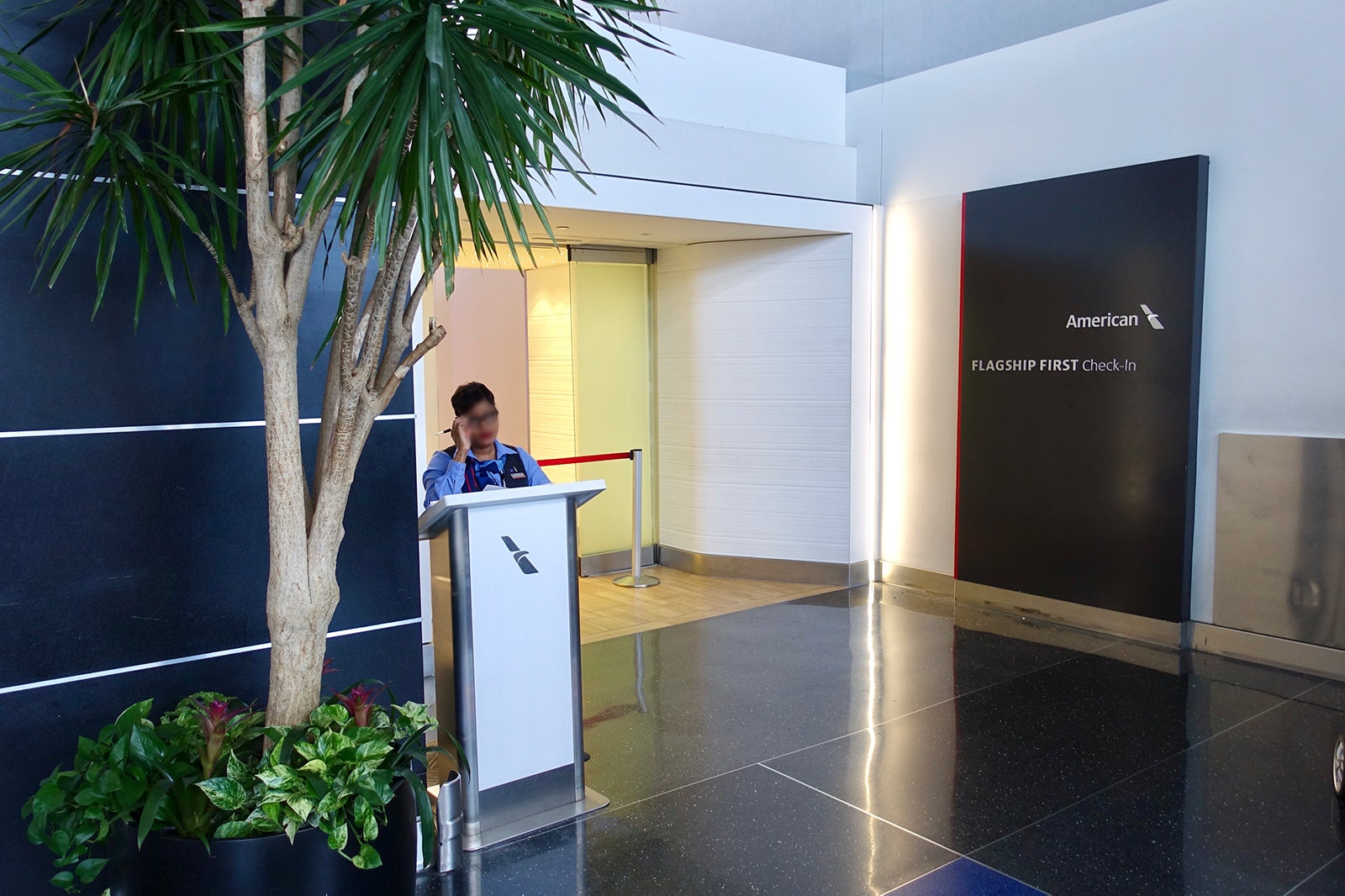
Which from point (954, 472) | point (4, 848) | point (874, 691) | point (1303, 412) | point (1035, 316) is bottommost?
point (874, 691)

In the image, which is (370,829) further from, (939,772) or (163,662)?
(939,772)

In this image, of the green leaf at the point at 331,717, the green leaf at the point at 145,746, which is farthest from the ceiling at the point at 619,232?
the green leaf at the point at 145,746

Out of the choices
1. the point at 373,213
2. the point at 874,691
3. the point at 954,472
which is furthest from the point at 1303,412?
the point at 373,213

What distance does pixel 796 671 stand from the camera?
16.7 ft

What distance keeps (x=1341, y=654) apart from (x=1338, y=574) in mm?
382

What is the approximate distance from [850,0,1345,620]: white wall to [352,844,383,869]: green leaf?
15.4ft

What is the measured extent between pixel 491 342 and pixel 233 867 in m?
5.37

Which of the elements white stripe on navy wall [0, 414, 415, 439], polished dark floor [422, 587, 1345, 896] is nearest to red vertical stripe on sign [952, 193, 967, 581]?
polished dark floor [422, 587, 1345, 896]

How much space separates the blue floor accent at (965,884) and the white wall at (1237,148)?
2992mm

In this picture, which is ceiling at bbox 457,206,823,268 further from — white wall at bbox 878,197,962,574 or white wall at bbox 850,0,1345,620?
white wall at bbox 850,0,1345,620

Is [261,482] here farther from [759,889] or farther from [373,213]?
[759,889]

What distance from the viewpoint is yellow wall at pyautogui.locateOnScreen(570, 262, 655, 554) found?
732 cm

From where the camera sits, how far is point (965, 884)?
2.97 meters

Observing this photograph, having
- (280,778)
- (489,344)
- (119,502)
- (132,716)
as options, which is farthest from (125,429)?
(489,344)
